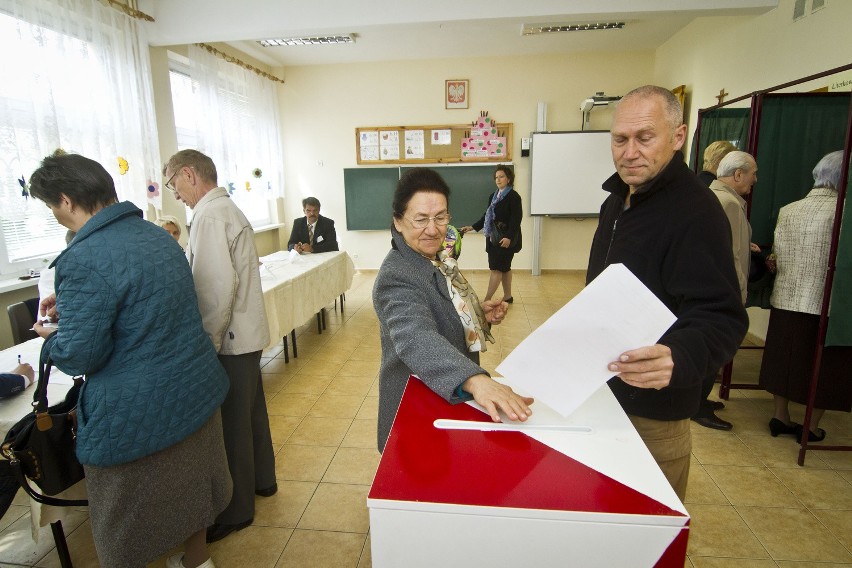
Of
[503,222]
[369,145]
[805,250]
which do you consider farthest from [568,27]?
[805,250]

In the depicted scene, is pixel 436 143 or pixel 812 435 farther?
pixel 436 143

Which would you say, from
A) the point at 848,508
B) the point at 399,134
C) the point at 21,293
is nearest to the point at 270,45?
the point at 399,134

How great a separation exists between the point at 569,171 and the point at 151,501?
251 inches

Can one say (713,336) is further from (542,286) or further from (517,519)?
(542,286)

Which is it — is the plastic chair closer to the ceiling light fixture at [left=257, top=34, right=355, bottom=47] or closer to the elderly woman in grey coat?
the elderly woman in grey coat

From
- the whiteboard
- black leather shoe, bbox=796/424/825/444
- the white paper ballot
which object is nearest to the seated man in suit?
the whiteboard

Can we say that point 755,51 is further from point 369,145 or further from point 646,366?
point 369,145

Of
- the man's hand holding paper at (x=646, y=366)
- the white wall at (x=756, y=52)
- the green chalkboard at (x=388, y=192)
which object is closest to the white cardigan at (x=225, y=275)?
the man's hand holding paper at (x=646, y=366)

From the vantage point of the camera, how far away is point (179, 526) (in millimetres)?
1501

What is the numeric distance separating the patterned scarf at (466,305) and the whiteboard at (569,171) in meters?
5.75

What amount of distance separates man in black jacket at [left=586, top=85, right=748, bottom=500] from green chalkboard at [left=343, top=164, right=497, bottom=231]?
5.83 m

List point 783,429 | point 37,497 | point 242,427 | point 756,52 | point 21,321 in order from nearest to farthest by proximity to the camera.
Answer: point 37,497 → point 242,427 → point 21,321 → point 783,429 → point 756,52

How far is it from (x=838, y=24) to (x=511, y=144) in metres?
4.08

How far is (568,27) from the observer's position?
5398mm
